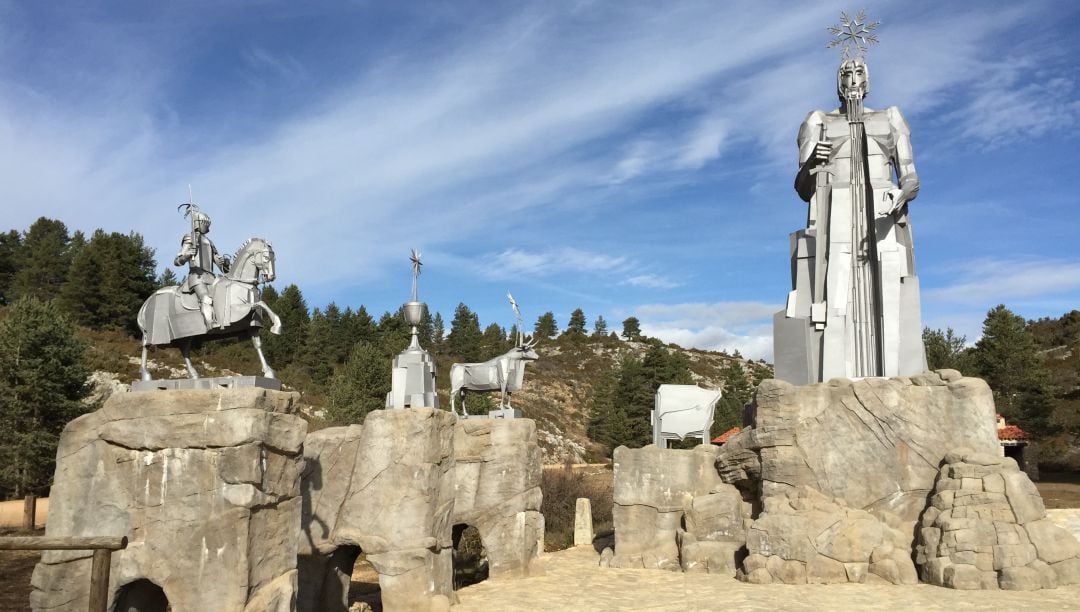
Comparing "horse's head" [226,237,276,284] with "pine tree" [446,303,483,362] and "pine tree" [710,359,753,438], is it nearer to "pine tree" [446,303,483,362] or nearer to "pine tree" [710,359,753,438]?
"pine tree" [710,359,753,438]

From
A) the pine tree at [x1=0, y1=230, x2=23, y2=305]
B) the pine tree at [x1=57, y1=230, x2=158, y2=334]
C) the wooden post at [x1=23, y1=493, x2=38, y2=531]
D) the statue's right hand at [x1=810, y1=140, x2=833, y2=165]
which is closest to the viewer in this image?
the statue's right hand at [x1=810, y1=140, x2=833, y2=165]

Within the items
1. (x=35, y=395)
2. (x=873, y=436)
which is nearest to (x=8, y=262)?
(x=35, y=395)

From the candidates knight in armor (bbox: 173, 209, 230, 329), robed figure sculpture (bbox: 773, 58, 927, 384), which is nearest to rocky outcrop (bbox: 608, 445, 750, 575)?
robed figure sculpture (bbox: 773, 58, 927, 384)

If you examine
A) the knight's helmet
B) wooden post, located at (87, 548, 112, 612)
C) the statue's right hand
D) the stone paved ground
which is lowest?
the stone paved ground

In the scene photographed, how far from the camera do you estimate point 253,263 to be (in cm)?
1048

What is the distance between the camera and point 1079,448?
37.3 metres

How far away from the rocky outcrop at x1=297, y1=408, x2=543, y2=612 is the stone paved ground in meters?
0.97

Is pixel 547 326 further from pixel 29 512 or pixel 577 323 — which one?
pixel 29 512

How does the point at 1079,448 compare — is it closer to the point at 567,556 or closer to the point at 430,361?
the point at 567,556

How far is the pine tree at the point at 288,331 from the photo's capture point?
166ft

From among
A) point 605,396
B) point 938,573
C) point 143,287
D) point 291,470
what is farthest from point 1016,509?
point 143,287

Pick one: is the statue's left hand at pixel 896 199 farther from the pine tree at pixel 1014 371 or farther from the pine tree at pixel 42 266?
the pine tree at pixel 42 266

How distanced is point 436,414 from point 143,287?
33.1 meters

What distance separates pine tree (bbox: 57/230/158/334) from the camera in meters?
38.2
